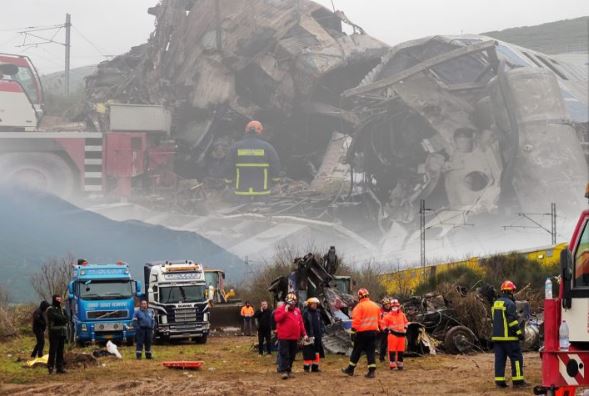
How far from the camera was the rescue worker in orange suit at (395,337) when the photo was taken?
67.3 feet

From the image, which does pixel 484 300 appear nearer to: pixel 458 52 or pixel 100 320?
pixel 100 320

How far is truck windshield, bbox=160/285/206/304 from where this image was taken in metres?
31.6

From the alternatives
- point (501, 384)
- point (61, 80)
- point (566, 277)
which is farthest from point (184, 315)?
point (61, 80)

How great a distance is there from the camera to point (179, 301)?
104ft

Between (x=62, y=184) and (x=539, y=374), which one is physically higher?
(x=62, y=184)

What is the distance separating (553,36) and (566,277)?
10890 centimetres

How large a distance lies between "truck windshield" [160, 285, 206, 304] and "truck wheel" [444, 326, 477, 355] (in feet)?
33.6

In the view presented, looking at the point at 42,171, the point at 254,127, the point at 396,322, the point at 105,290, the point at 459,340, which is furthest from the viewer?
the point at 42,171

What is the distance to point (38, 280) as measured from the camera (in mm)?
46688

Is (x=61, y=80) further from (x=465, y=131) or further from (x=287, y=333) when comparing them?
(x=287, y=333)

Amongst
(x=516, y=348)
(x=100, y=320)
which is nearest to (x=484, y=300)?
(x=516, y=348)

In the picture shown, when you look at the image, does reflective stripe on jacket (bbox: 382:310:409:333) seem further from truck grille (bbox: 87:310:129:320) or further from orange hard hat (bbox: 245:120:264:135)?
orange hard hat (bbox: 245:120:264:135)

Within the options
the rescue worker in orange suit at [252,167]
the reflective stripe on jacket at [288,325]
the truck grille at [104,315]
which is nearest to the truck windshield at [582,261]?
the reflective stripe on jacket at [288,325]

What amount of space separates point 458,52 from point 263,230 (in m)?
21.6
